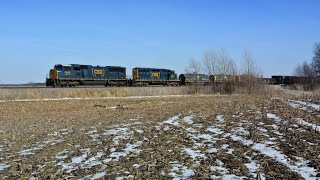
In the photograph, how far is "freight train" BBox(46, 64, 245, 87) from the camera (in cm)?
4922

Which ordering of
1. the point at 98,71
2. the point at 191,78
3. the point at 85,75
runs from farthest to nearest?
the point at 191,78 → the point at 98,71 → the point at 85,75

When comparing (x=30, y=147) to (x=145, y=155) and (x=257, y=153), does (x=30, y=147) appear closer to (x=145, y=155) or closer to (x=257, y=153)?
(x=145, y=155)

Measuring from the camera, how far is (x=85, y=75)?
52.6 m

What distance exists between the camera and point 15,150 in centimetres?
930

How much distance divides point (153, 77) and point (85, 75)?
13983mm

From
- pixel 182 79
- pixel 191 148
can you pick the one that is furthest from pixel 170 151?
pixel 182 79

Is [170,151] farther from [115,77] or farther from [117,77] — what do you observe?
[117,77]

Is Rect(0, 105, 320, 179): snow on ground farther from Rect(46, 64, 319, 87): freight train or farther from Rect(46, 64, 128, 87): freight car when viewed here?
A: Rect(46, 64, 319, 87): freight train

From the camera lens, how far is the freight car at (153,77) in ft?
197

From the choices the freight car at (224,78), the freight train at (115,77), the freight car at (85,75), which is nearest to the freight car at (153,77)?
the freight train at (115,77)

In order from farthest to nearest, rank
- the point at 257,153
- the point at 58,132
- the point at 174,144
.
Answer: the point at 58,132 → the point at 174,144 → the point at 257,153

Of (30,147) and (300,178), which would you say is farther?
(30,147)

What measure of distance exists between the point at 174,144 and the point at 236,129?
2.65m

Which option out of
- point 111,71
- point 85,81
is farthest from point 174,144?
point 111,71
